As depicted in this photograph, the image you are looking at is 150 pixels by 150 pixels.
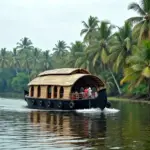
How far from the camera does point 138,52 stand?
3450cm

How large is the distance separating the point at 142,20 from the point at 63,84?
14.9 m

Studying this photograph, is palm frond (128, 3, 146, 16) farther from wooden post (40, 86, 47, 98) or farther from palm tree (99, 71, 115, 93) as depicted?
palm tree (99, 71, 115, 93)

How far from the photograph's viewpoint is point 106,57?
47.9 metres

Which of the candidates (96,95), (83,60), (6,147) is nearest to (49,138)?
(6,147)

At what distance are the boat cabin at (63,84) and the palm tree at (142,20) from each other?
33.2 feet

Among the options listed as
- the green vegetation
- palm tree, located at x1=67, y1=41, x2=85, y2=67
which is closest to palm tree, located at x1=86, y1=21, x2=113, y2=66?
the green vegetation

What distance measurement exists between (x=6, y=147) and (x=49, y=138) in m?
2.04

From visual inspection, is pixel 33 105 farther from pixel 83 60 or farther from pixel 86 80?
pixel 83 60

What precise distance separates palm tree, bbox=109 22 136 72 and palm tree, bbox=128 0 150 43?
6.52 m

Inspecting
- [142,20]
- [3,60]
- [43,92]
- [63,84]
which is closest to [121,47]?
[142,20]

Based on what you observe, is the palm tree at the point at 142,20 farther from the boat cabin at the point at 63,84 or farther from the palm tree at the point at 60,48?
the palm tree at the point at 60,48

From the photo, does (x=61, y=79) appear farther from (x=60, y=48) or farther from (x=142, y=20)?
(x=60, y=48)

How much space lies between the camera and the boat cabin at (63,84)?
85.1 feet

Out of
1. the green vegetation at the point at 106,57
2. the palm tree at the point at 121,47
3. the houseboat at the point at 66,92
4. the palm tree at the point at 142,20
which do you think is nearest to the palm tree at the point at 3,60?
the green vegetation at the point at 106,57
